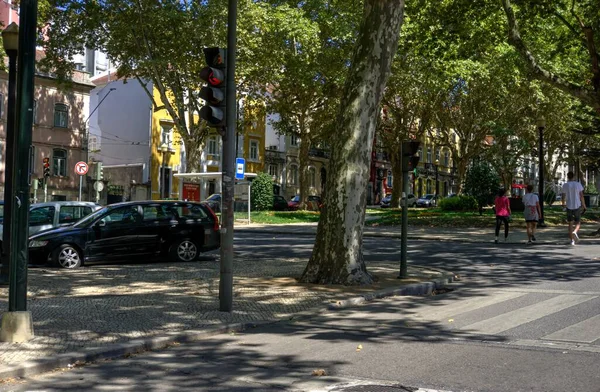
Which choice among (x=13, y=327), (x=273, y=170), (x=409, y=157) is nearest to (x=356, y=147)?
(x=409, y=157)

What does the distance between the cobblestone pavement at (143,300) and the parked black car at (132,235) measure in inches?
24.6

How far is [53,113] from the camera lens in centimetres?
4431

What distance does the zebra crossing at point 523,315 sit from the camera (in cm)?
712

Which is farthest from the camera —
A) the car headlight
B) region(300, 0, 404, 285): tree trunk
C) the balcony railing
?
the balcony railing

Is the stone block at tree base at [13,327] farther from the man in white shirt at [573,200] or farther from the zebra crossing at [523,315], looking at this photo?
the man in white shirt at [573,200]

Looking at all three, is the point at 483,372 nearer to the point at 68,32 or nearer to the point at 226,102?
the point at 226,102

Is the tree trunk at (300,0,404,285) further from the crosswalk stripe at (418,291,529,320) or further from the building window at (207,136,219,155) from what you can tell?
the building window at (207,136,219,155)

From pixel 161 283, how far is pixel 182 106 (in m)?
21.9

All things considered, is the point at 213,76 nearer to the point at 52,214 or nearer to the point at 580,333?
the point at 580,333

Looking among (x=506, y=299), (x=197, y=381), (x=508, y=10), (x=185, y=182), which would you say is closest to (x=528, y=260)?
(x=506, y=299)

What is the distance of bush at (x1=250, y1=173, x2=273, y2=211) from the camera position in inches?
1778

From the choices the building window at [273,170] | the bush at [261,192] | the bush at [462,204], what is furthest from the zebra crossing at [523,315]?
the building window at [273,170]

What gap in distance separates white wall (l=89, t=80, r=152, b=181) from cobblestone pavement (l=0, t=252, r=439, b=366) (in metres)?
38.7

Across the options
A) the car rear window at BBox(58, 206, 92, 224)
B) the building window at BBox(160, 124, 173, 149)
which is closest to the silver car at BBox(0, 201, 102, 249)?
the car rear window at BBox(58, 206, 92, 224)
